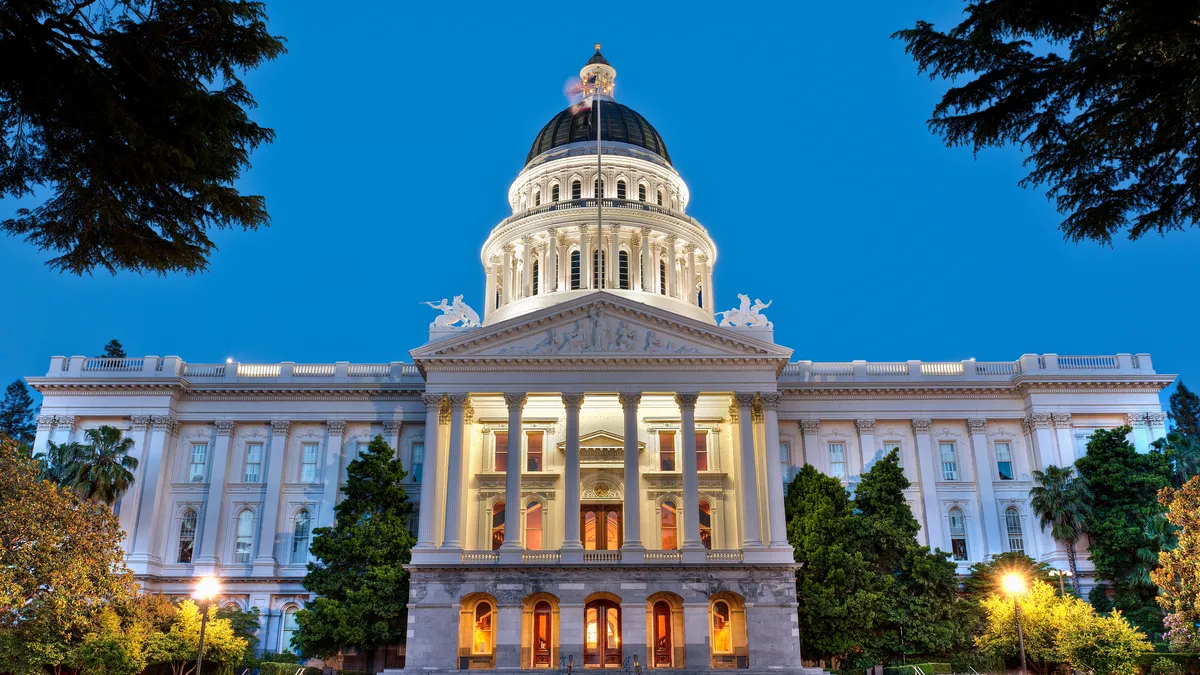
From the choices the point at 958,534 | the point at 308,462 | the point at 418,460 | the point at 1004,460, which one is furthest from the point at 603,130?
the point at 958,534

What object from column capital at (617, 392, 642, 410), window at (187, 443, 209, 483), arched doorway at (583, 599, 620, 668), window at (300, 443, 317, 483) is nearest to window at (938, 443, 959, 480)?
column capital at (617, 392, 642, 410)

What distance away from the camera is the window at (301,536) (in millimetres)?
50656

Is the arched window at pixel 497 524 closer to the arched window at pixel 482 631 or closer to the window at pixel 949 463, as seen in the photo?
the arched window at pixel 482 631

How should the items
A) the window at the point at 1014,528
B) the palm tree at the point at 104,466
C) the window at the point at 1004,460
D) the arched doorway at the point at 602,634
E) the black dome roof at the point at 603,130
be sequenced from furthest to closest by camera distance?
the black dome roof at the point at 603,130 → the window at the point at 1004,460 → the window at the point at 1014,528 → the palm tree at the point at 104,466 → the arched doorway at the point at 602,634

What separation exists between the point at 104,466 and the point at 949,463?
43419mm

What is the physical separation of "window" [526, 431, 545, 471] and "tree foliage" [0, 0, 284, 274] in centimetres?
3508

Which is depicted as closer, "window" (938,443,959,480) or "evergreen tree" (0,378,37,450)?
"window" (938,443,959,480)

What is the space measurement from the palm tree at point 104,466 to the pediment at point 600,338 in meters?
15.7

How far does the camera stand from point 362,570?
42469 millimetres

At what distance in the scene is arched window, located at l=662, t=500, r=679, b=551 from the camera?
47594 mm

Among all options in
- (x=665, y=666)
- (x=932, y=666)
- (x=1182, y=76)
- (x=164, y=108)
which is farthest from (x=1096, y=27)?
(x=665, y=666)

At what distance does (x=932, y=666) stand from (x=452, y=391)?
24.2m

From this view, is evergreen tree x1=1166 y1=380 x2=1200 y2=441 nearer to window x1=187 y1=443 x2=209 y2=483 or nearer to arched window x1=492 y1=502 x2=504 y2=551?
arched window x1=492 y1=502 x2=504 y2=551

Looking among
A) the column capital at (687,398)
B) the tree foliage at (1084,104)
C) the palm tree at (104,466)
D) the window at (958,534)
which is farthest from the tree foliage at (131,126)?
the window at (958,534)
